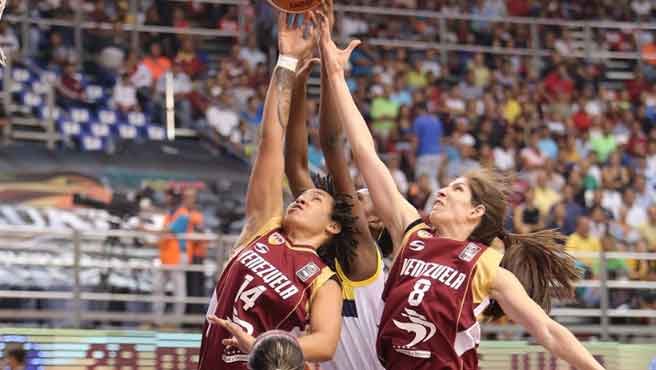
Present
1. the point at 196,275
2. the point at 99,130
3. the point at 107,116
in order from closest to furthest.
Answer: the point at 196,275 → the point at 99,130 → the point at 107,116

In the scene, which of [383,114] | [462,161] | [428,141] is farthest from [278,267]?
[383,114]

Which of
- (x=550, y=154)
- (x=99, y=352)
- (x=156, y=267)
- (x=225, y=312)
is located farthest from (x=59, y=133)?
(x=225, y=312)

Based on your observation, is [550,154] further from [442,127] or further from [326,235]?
[326,235]

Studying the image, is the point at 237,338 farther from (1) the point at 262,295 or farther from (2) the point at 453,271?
(2) the point at 453,271

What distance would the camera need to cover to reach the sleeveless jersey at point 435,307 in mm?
5109

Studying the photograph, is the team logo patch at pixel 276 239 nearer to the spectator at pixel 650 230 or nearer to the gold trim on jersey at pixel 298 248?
the gold trim on jersey at pixel 298 248

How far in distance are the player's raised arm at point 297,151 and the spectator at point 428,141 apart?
9.68 metres

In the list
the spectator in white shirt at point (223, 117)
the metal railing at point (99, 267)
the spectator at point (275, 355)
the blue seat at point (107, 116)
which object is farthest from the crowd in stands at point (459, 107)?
the spectator at point (275, 355)

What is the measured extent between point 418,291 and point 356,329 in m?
0.80

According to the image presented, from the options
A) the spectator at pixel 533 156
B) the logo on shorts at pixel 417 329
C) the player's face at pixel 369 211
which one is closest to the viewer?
the logo on shorts at pixel 417 329

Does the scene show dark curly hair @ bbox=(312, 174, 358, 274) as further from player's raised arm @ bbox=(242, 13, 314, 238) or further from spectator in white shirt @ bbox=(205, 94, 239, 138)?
spectator in white shirt @ bbox=(205, 94, 239, 138)

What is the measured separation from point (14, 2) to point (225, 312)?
42.3ft

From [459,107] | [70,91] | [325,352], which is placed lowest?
[459,107]

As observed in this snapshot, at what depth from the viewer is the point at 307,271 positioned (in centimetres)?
535
